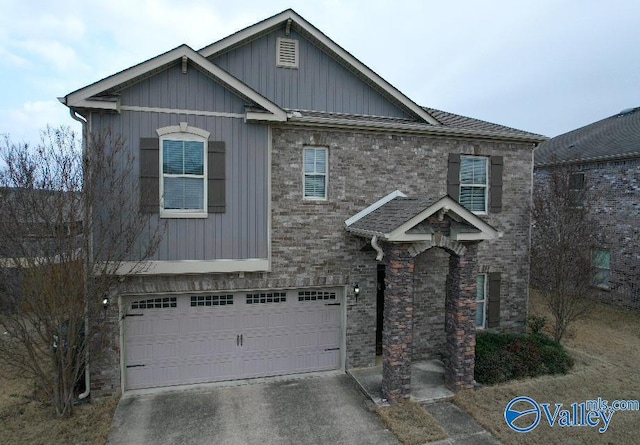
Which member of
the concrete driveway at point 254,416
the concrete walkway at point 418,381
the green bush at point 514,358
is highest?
the green bush at point 514,358

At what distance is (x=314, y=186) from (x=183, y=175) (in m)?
2.99

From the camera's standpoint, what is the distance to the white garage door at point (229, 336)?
28.4 feet

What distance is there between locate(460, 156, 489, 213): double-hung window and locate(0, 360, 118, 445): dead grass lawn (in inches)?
380

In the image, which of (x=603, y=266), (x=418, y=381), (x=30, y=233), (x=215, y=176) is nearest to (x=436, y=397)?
(x=418, y=381)

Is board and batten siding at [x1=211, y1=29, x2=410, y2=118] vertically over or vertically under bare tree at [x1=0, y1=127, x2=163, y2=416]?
over

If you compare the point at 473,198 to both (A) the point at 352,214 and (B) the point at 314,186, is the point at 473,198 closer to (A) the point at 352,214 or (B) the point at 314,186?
(A) the point at 352,214

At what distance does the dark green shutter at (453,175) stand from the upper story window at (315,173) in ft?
11.2

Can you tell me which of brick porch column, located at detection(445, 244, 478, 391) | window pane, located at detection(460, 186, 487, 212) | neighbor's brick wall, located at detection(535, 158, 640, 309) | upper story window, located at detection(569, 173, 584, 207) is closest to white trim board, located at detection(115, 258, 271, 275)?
brick porch column, located at detection(445, 244, 478, 391)

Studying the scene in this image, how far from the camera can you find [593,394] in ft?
27.4

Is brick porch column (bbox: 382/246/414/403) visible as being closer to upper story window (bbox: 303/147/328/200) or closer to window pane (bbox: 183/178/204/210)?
upper story window (bbox: 303/147/328/200)

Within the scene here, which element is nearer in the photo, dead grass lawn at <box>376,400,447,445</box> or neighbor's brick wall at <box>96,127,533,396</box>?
dead grass lawn at <box>376,400,447,445</box>

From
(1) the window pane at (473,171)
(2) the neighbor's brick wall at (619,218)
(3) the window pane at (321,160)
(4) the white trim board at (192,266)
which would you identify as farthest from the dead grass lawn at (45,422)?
(2) the neighbor's brick wall at (619,218)

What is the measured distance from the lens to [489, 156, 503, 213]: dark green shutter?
1079 centimetres

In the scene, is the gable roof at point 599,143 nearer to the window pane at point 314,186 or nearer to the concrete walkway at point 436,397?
the concrete walkway at point 436,397
